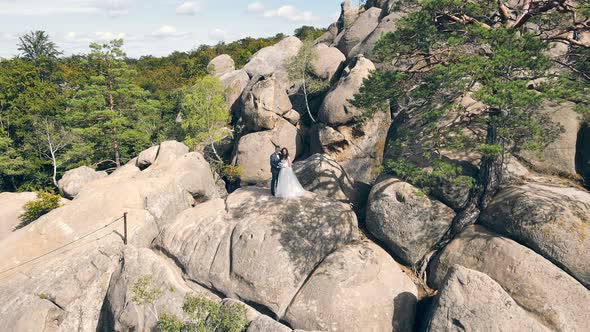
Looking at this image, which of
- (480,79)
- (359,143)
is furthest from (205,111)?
(480,79)

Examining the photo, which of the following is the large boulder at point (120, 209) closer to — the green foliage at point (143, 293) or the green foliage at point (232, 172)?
the green foliage at point (143, 293)

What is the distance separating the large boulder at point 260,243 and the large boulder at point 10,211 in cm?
1132

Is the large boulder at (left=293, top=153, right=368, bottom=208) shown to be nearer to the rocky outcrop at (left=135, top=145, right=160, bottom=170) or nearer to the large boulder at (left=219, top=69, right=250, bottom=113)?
the rocky outcrop at (left=135, top=145, right=160, bottom=170)

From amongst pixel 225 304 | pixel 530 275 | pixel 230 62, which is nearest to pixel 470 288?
pixel 530 275

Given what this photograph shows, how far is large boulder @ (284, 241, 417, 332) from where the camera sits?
1238cm

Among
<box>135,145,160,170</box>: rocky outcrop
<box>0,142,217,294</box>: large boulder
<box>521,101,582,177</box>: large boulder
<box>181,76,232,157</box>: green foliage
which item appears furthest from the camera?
<box>181,76,232,157</box>: green foliage

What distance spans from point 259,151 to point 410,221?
666 inches

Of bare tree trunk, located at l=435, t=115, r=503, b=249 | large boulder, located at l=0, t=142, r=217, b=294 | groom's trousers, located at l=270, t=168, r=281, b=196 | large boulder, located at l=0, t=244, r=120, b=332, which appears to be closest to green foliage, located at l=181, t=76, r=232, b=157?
large boulder, located at l=0, t=142, r=217, b=294

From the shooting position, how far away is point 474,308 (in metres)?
10.4

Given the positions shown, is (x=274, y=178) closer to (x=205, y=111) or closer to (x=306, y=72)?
(x=205, y=111)

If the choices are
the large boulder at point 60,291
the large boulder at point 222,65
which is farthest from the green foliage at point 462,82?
the large boulder at point 222,65

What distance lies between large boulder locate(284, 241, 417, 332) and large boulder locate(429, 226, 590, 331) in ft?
6.52

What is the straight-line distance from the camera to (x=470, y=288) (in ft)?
35.1

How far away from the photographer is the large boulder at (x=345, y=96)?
81.6 feet
